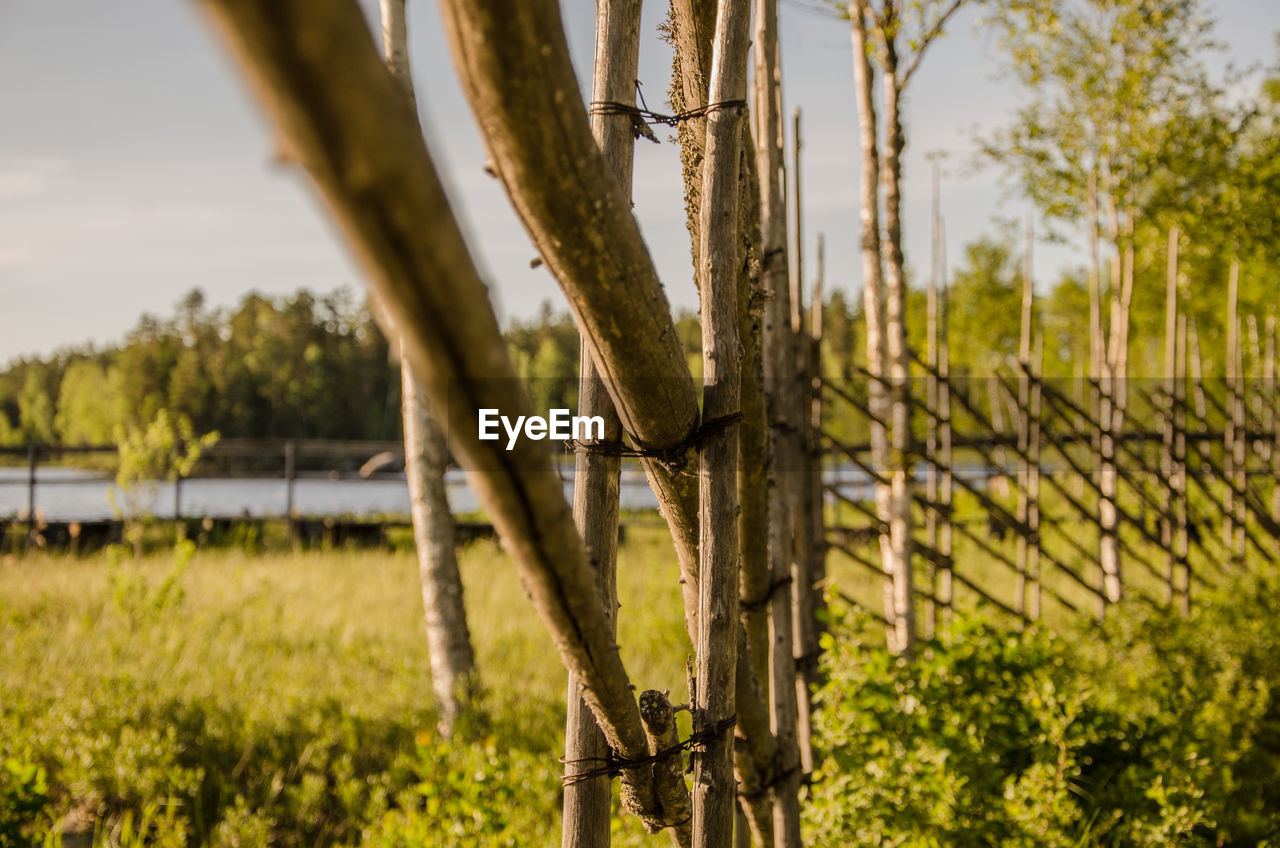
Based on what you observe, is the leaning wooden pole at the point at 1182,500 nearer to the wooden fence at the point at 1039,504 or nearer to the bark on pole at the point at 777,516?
the wooden fence at the point at 1039,504

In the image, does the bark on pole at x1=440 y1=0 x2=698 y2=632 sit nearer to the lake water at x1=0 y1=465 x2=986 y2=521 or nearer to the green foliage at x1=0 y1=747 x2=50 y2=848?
the green foliage at x1=0 y1=747 x2=50 y2=848

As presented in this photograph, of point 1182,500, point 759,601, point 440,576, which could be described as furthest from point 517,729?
point 1182,500

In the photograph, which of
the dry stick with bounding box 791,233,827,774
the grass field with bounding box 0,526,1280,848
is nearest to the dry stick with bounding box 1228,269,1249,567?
the grass field with bounding box 0,526,1280,848

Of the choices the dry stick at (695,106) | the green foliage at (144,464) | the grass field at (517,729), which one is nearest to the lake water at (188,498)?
the green foliage at (144,464)

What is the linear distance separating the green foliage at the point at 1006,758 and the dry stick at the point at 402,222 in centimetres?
173

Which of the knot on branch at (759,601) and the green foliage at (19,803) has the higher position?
the knot on branch at (759,601)

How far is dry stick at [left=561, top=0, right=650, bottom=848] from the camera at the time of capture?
111cm

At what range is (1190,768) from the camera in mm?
2381

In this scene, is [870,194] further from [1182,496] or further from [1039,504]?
[1039,504]

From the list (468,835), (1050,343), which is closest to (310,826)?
(468,835)

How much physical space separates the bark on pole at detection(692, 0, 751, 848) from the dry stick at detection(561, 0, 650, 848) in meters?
0.07

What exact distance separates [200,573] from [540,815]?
570 cm

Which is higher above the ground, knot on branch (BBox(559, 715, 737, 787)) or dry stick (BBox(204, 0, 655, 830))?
dry stick (BBox(204, 0, 655, 830))

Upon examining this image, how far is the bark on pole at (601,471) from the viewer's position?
3.66ft
